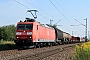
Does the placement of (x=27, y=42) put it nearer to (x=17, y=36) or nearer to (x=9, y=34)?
(x=17, y=36)

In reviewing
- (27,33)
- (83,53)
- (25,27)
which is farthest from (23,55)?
(83,53)

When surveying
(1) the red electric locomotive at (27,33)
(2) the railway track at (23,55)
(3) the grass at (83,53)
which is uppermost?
(1) the red electric locomotive at (27,33)

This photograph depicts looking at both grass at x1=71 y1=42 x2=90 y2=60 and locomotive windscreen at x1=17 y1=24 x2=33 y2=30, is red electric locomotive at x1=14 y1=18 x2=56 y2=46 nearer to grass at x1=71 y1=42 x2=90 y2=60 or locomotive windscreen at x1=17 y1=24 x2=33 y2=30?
locomotive windscreen at x1=17 y1=24 x2=33 y2=30

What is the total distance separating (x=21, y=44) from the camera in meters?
25.6

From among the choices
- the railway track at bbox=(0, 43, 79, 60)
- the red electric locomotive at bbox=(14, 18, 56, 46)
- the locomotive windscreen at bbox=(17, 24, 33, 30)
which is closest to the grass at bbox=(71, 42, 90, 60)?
the railway track at bbox=(0, 43, 79, 60)

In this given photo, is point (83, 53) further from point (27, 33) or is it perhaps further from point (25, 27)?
point (25, 27)

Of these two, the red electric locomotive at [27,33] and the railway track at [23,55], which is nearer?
the railway track at [23,55]

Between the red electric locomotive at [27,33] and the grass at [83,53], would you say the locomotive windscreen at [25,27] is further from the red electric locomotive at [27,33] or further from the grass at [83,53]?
the grass at [83,53]

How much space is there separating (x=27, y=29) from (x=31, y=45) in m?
1.88

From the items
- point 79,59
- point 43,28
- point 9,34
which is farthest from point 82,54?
point 9,34

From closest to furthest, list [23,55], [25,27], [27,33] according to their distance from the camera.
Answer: [23,55] → [27,33] → [25,27]

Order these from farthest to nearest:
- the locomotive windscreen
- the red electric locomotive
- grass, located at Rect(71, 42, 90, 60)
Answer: the locomotive windscreen
the red electric locomotive
grass, located at Rect(71, 42, 90, 60)

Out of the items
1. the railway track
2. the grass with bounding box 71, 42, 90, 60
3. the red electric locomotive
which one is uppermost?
the red electric locomotive

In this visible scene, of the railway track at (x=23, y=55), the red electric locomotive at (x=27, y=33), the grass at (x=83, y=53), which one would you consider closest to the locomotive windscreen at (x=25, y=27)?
the red electric locomotive at (x=27, y=33)
